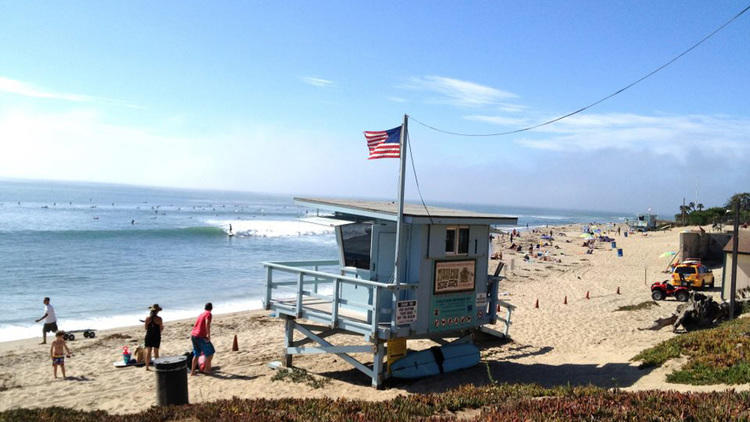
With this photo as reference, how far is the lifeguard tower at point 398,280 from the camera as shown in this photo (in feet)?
36.6

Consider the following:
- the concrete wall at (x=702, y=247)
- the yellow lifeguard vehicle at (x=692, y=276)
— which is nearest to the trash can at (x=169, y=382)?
the yellow lifeguard vehicle at (x=692, y=276)

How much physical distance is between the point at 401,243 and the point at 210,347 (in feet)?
17.7

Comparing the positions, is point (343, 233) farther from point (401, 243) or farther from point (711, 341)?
point (711, 341)

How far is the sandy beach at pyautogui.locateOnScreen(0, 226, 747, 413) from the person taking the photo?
11.3 m

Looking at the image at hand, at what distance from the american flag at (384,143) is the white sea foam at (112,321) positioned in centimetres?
1342

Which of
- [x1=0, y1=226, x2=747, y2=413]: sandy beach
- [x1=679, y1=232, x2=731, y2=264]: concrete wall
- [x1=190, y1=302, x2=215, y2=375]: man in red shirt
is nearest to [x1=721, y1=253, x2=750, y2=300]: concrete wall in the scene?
[x1=0, y1=226, x2=747, y2=413]: sandy beach

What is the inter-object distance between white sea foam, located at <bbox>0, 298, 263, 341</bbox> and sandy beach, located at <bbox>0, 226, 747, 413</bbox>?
1064 millimetres

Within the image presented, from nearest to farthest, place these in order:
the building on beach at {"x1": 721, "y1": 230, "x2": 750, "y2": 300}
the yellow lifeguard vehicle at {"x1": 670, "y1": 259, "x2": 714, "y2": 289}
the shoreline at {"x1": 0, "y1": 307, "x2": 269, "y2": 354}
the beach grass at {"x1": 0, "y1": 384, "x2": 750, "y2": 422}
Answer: the beach grass at {"x1": 0, "y1": 384, "x2": 750, "y2": 422}, the shoreline at {"x1": 0, "y1": 307, "x2": 269, "y2": 354}, the building on beach at {"x1": 721, "y1": 230, "x2": 750, "y2": 300}, the yellow lifeguard vehicle at {"x1": 670, "y1": 259, "x2": 714, "y2": 289}

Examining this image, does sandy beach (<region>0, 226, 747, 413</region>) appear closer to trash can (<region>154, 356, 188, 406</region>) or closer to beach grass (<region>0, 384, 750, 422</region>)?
trash can (<region>154, 356, 188, 406</region>)

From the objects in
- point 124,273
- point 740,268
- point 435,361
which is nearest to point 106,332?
point 435,361

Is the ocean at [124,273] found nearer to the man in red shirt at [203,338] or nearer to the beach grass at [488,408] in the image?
the man in red shirt at [203,338]

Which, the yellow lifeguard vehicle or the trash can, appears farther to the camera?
the yellow lifeguard vehicle

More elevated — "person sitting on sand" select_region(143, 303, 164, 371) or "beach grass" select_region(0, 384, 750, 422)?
"beach grass" select_region(0, 384, 750, 422)

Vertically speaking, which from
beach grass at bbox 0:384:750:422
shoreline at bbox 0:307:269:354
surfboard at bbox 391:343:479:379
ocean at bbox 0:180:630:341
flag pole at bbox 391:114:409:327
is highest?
flag pole at bbox 391:114:409:327
